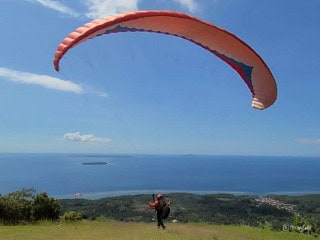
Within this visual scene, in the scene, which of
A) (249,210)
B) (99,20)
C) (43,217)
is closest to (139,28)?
(99,20)

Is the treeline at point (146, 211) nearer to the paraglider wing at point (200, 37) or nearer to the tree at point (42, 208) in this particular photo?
the tree at point (42, 208)

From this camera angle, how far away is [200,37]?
10.2m

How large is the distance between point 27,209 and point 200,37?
17.7 m

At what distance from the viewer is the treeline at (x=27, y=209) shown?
22.6m

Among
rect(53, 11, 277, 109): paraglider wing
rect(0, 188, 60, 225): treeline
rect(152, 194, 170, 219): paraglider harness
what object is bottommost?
rect(0, 188, 60, 225): treeline

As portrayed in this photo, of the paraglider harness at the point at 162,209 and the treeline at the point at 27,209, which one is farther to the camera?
the treeline at the point at 27,209

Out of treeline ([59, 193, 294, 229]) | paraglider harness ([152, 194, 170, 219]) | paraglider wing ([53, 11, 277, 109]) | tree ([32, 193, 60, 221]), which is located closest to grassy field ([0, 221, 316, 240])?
paraglider harness ([152, 194, 170, 219])

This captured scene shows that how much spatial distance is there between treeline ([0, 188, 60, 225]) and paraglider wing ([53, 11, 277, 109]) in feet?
54.7

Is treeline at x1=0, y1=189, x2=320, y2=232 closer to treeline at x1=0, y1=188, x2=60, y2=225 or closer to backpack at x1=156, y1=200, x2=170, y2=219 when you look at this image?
treeline at x1=0, y1=188, x2=60, y2=225

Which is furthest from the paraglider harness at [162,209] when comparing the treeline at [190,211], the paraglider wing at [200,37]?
the treeline at [190,211]

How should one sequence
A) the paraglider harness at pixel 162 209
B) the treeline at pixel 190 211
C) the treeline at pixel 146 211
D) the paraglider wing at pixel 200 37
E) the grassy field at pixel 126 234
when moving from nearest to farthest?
1. the paraglider wing at pixel 200 37
2. the paraglider harness at pixel 162 209
3. the grassy field at pixel 126 234
4. the treeline at pixel 146 211
5. the treeline at pixel 190 211

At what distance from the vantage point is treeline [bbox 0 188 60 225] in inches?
891

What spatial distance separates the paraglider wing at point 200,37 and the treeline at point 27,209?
16668 mm

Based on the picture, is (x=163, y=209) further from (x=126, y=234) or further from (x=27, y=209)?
(x=27, y=209)
